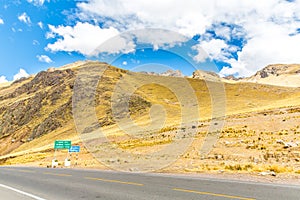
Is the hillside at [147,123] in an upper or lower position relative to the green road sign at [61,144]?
upper

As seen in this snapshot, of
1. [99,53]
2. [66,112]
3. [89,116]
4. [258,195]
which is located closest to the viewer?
[258,195]

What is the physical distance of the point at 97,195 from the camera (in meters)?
11.1

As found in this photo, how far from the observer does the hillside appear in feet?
100

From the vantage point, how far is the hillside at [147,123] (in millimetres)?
30589

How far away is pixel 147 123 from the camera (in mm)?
75812

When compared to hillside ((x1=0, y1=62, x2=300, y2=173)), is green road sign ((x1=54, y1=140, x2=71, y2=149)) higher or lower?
lower

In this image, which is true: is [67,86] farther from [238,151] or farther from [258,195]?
[258,195]

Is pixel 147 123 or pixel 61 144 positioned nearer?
pixel 61 144

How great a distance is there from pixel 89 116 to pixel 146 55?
73.1 metres

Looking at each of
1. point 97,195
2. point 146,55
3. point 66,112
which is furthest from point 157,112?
point 97,195

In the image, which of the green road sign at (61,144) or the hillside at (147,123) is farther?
the green road sign at (61,144)

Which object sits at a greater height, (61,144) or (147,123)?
(147,123)

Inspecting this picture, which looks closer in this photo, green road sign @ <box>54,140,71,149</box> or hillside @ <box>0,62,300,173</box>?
hillside @ <box>0,62,300,173</box>

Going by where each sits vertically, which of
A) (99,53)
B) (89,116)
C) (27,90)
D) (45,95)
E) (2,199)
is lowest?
(2,199)
